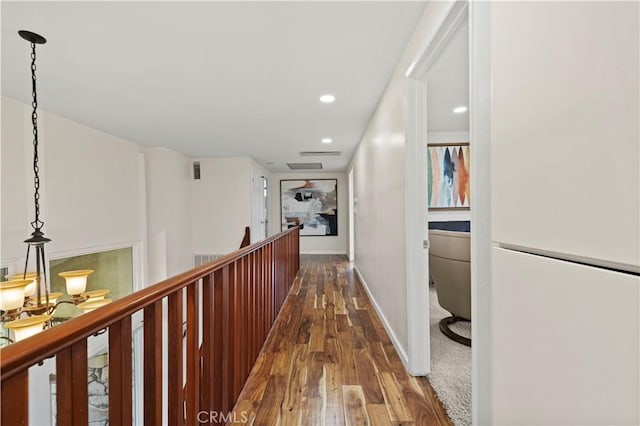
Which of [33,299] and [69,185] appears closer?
[33,299]

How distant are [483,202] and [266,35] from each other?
5.27 ft

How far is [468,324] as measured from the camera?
2672 millimetres

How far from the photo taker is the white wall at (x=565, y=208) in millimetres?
555

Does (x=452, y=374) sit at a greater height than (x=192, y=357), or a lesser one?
lesser

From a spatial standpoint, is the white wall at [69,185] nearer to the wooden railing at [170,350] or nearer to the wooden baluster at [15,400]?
the wooden railing at [170,350]

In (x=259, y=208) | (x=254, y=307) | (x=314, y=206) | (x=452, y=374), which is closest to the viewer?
(x=452, y=374)

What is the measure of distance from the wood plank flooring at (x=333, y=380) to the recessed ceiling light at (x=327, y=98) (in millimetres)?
2167

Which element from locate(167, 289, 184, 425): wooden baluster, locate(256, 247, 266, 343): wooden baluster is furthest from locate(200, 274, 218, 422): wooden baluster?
locate(256, 247, 266, 343): wooden baluster

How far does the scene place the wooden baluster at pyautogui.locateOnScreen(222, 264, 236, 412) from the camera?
1.40 m

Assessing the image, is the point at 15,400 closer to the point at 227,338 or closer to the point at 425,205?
the point at 227,338

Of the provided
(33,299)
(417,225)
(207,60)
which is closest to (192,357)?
(417,225)

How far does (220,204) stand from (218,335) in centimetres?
488

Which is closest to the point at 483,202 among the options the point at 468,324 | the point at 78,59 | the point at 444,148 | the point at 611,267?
the point at 611,267

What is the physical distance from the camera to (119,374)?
0.76 meters
